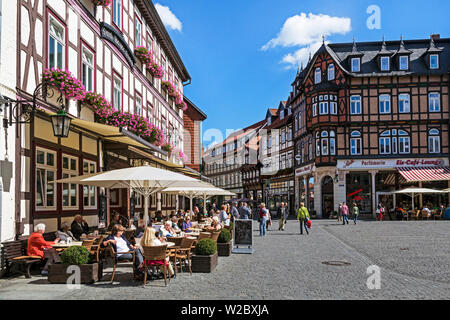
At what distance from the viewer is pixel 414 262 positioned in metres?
12.4

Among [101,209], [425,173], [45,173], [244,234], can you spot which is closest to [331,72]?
[425,173]

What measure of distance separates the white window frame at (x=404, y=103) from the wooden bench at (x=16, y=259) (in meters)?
38.5

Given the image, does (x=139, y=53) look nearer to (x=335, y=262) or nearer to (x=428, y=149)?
(x=335, y=262)

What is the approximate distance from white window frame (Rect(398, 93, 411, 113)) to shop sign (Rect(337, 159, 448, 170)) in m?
4.56

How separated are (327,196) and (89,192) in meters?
30.6

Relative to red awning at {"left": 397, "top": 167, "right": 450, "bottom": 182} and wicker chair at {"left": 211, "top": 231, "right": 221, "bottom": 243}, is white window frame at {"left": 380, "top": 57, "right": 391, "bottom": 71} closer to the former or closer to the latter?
red awning at {"left": 397, "top": 167, "right": 450, "bottom": 182}

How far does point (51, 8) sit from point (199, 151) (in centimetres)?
3008

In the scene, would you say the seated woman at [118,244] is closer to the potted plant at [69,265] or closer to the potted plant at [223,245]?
the potted plant at [69,265]

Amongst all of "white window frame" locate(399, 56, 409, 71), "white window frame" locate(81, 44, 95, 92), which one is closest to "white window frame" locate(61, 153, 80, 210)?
"white window frame" locate(81, 44, 95, 92)

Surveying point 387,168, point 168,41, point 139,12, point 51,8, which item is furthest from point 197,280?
point 387,168

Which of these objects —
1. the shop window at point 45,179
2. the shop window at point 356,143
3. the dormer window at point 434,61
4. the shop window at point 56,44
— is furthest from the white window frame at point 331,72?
the shop window at point 45,179

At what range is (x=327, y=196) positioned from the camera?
4281cm

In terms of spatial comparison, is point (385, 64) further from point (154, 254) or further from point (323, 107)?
point (154, 254)

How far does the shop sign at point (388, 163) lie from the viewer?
4162 cm
